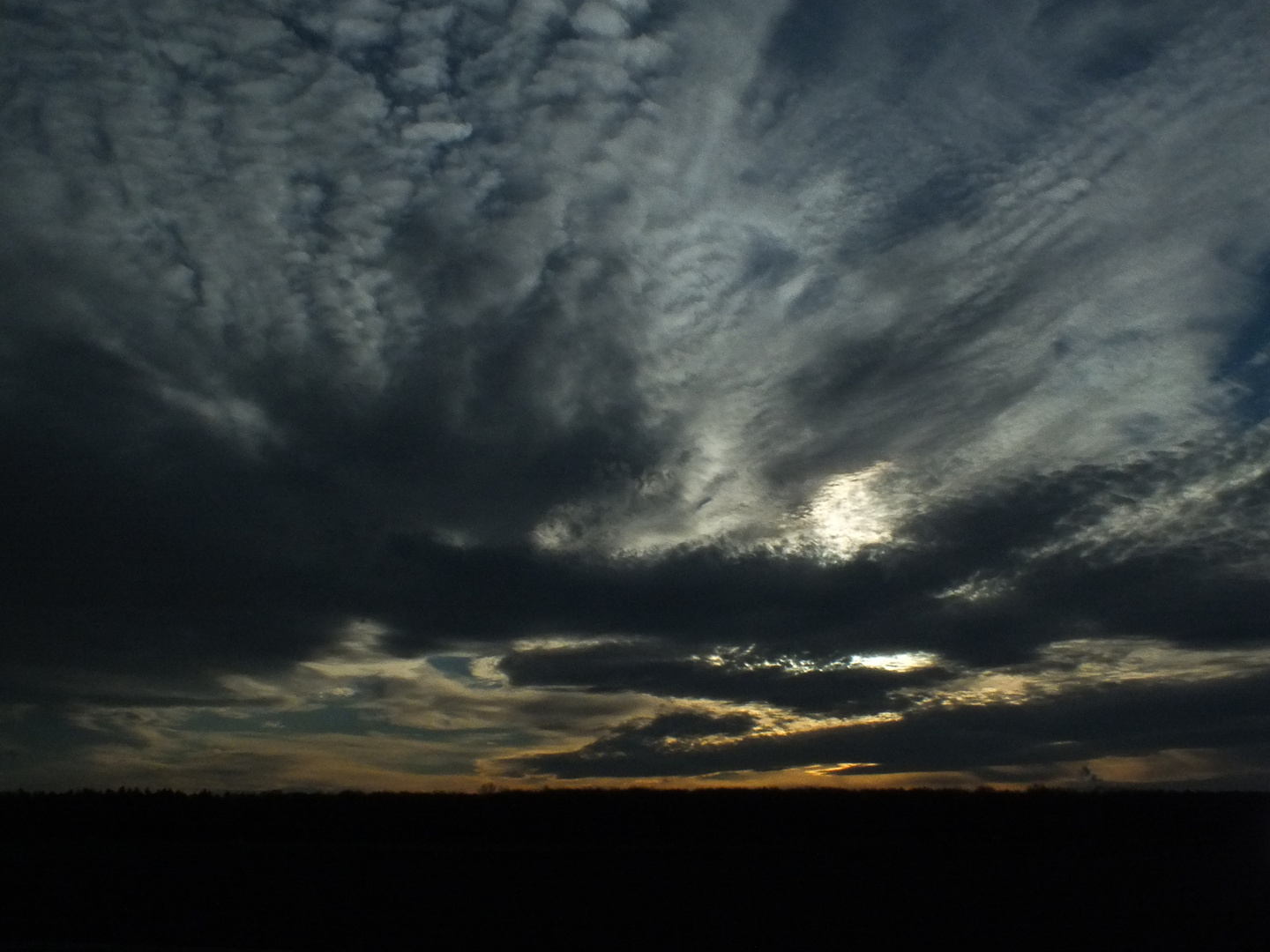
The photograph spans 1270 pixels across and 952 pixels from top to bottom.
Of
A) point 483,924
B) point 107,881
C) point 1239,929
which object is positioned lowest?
point 1239,929

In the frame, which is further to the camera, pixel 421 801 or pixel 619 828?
pixel 421 801

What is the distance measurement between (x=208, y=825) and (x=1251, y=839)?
176 ft

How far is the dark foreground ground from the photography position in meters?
16.2

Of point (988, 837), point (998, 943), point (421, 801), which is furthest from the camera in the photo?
point (421, 801)

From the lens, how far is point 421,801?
64000 mm

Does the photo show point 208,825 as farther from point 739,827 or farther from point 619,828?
point 739,827

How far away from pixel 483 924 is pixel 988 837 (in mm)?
33949

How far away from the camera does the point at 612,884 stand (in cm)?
2323

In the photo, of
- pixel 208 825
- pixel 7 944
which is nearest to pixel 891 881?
pixel 7 944

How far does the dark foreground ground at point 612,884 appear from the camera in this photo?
16172 millimetres

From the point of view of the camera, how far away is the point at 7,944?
47.6ft

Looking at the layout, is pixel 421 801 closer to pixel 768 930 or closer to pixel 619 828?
pixel 619 828

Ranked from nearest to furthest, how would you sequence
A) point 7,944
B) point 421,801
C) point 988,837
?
point 7,944 < point 988,837 < point 421,801

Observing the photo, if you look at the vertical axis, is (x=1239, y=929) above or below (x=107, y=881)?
below
